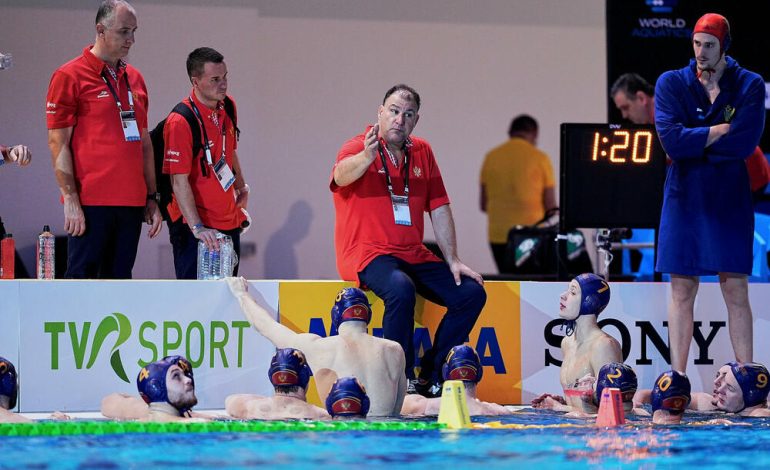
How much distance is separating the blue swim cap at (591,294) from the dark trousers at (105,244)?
259 centimetres

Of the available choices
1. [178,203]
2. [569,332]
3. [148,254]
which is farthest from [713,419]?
[148,254]

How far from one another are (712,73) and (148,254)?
633 centimetres

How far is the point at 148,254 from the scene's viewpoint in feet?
36.9

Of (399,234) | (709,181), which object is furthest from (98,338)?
(709,181)

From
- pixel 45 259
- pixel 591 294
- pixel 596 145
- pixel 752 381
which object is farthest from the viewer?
pixel 596 145

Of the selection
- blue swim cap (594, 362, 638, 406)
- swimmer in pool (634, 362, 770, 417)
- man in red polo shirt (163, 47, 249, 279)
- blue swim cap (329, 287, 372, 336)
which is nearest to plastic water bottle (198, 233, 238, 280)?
man in red polo shirt (163, 47, 249, 279)

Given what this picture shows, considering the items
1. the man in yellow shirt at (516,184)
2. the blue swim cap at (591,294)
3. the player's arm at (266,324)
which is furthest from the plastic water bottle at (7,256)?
the man in yellow shirt at (516,184)

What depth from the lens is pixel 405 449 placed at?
14.6ft

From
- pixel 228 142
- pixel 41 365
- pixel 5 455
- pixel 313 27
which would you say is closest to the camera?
pixel 5 455

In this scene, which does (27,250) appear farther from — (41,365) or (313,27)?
(41,365)

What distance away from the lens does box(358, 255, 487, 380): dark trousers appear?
6.46 metres

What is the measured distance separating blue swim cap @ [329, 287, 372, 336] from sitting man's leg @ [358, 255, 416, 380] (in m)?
0.44

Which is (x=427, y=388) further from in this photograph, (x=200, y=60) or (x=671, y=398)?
(x=200, y=60)

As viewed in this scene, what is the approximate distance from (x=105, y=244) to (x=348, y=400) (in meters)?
2.03
